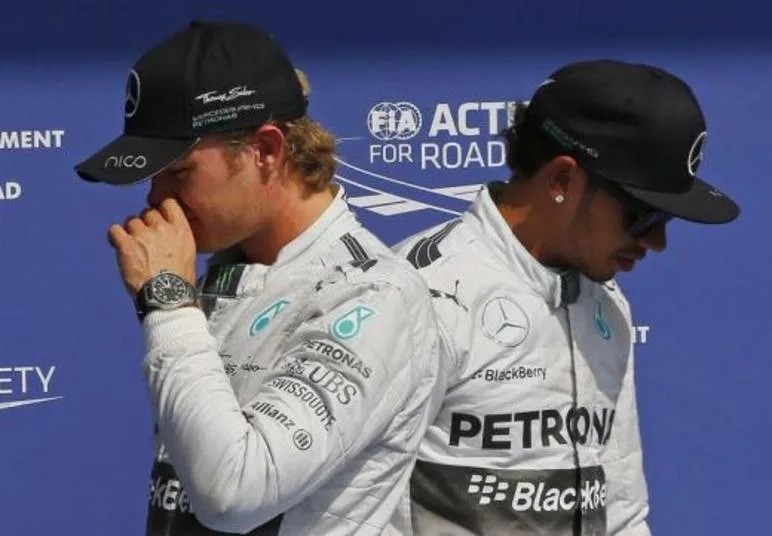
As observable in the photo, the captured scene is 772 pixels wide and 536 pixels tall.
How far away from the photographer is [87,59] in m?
2.98

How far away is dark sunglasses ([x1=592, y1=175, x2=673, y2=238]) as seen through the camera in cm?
178

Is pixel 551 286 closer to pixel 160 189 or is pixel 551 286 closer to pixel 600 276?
pixel 600 276

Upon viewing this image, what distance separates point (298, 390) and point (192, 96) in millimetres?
313

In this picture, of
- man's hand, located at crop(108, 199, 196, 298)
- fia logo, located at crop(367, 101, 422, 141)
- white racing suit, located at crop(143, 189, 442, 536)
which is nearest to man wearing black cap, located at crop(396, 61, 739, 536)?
white racing suit, located at crop(143, 189, 442, 536)

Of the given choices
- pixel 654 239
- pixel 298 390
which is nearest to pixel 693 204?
pixel 654 239

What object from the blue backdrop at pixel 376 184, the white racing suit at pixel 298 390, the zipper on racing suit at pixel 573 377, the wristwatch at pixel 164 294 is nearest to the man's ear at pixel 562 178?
the zipper on racing suit at pixel 573 377

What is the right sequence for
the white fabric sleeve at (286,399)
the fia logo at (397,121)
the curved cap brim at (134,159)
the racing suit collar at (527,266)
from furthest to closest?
the fia logo at (397,121)
the racing suit collar at (527,266)
the curved cap brim at (134,159)
the white fabric sleeve at (286,399)

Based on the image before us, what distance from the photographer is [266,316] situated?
5.30 feet

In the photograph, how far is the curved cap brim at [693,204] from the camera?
1.75 m

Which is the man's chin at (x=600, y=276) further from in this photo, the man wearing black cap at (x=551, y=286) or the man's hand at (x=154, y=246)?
the man's hand at (x=154, y=246)

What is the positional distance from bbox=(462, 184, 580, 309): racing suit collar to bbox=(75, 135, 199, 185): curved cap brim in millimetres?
454

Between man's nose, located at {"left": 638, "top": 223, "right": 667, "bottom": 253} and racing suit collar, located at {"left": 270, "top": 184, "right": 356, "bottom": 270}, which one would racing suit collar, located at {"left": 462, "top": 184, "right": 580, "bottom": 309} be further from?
racing suit collar, located at {"left": 270, "top": 184, "right": 356, "bottom": 270}

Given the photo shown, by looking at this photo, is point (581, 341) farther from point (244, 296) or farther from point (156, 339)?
point (156, 339)

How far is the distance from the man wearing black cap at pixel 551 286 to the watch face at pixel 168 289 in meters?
0.36
